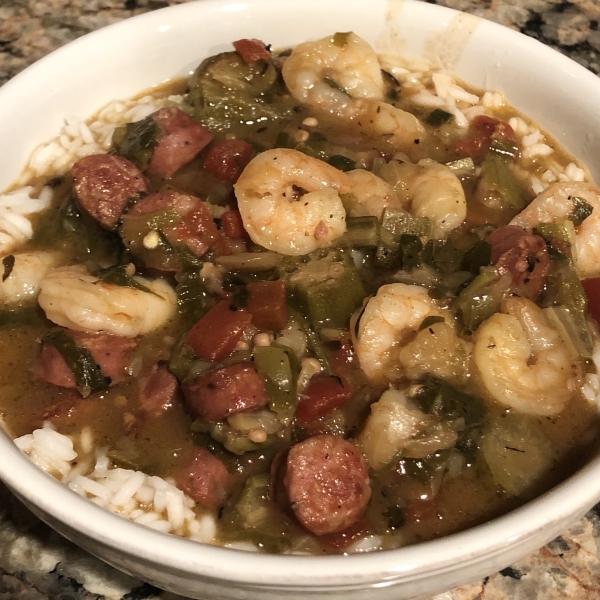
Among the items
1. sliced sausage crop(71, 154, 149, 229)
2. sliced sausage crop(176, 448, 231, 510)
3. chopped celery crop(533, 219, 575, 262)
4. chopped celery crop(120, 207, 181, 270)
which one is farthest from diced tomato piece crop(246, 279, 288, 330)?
chopped celery crop(533, 219, 575, 262)

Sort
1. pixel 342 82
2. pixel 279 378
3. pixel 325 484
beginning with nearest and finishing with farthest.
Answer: pixel 325 484 < pixel 279 378 < pixel 342 82

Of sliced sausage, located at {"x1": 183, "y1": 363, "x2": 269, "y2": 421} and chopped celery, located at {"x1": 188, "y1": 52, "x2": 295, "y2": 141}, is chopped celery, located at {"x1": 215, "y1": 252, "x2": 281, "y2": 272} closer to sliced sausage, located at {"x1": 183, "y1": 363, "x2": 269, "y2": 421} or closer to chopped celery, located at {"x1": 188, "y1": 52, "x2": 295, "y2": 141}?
sliced sausage, located at {"x1": 183, "y1": 363, "x2": 269, "y2": 421}

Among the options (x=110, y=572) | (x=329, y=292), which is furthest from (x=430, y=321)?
(x=110, y=572)

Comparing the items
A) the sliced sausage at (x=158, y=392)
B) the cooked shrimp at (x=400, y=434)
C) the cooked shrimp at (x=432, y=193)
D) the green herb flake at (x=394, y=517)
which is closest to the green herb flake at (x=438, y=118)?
the cooked shrimp at (x=432, y=193)

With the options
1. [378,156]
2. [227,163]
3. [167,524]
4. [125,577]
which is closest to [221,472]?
[167,524]

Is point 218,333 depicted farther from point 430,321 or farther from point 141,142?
point 141,142

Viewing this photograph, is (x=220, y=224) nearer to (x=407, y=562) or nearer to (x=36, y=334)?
(x=36, y=334)
